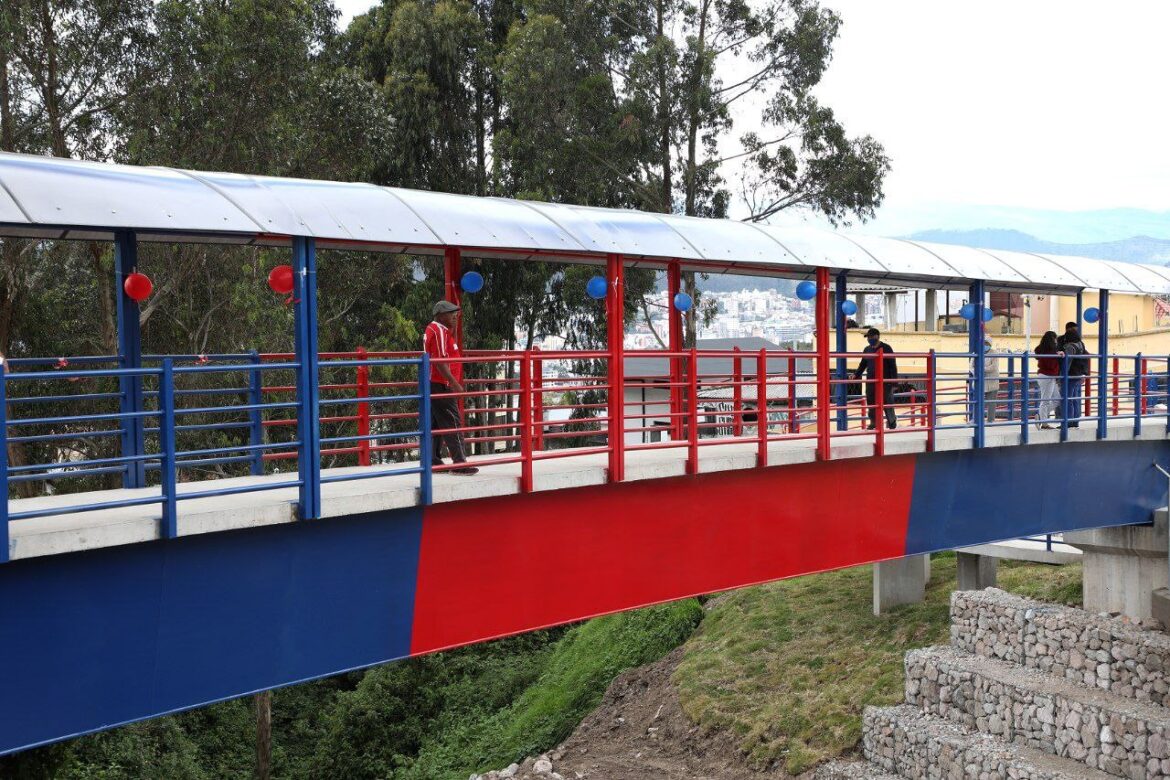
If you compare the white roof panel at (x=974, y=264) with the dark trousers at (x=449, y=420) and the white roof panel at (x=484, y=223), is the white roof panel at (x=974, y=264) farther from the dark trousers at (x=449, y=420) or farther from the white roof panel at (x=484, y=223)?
the dark trousers at (x=449, y=420)

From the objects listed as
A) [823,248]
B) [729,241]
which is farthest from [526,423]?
[823,248]

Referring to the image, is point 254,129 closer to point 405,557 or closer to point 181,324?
point 181,324

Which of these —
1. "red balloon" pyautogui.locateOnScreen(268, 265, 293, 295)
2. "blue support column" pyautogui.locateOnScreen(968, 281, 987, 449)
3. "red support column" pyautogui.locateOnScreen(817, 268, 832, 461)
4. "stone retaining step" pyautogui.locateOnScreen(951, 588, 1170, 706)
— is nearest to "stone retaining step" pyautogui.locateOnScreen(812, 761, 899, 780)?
"stone retaining step" pyautogui.locateOnScreen(951, 588, 1170, 706)

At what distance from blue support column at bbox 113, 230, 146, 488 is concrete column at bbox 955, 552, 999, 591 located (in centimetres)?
1458

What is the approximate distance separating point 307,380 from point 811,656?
14.1 metres

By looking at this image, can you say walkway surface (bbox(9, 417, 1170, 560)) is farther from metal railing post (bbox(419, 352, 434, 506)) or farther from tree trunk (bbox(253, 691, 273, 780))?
tree trunk (bbox(253, 691, 273, 780))

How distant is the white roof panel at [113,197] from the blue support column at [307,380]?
57cm

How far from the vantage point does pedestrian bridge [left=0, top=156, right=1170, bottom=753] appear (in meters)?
6.68

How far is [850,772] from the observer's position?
16156mm

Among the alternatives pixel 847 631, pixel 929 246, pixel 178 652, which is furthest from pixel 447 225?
pixel 847 631

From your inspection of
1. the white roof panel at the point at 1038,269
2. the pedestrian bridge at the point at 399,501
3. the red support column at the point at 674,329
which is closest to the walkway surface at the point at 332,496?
the pedestrian bridge at the point at 399,501

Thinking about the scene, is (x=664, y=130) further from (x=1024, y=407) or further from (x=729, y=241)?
(x=729, y=241)

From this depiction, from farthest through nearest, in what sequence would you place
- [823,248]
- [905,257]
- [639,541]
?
[905,257] < [823,248] < [639,541]

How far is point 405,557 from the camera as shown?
8219 millimetres
